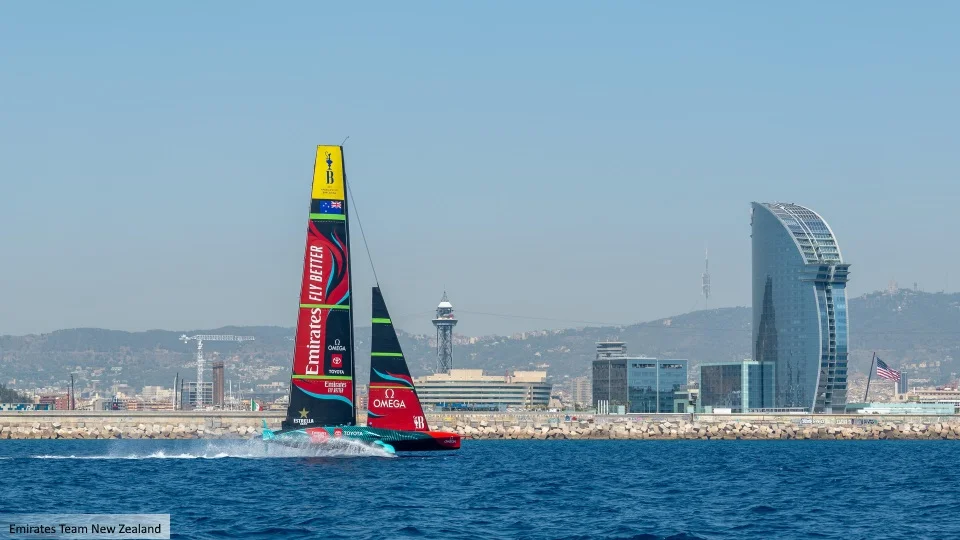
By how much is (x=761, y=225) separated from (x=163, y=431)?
3982 inches

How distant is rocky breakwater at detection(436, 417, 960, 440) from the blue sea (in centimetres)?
5655

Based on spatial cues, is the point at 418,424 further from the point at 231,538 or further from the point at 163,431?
the point at 163,431

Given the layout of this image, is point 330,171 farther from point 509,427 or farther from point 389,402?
point 509,427

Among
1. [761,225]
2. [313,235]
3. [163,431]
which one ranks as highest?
[761,225]

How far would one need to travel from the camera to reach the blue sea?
118 ft

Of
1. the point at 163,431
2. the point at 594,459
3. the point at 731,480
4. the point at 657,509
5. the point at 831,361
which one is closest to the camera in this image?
the point at 657,509

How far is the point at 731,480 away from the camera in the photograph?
5522 cm

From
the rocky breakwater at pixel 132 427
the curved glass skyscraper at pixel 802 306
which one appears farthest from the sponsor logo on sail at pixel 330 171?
the curved glass skyscraper at pixel 802 306

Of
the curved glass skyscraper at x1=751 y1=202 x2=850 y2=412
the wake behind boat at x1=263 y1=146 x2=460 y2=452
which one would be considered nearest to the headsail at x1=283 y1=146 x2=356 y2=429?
the wake behind boat at x1=263 y1=146 x2=460 y2=452

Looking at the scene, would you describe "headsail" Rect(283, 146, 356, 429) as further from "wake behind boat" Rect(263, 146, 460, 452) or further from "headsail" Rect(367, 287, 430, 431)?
"headsail" Rect(367, 287, 430, 431)

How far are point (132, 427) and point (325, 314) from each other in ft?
234

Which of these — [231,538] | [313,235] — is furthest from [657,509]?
[313,235]

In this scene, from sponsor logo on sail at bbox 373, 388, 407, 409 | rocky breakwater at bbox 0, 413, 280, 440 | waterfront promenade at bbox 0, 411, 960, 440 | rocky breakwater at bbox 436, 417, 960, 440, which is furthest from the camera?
rocky breakwater at bbox 436, 417, 960, 440

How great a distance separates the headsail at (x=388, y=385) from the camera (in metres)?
62.0
